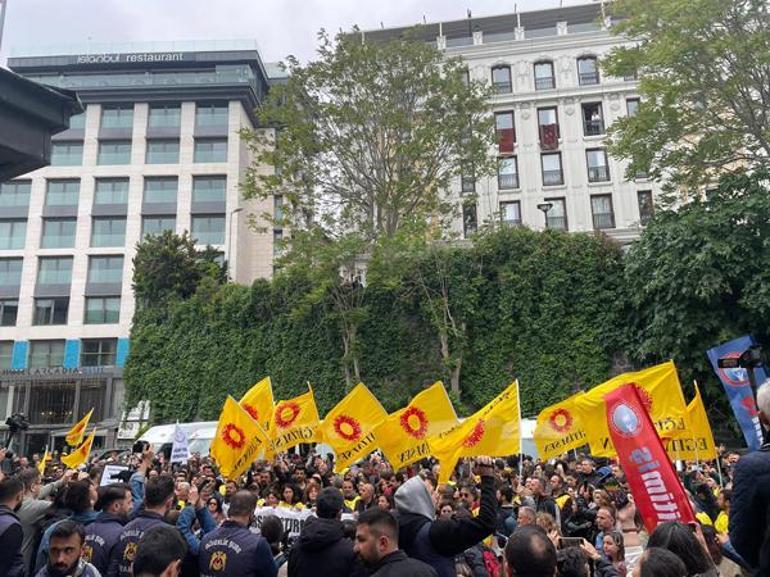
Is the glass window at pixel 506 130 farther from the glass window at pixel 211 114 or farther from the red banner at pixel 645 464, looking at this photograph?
the red banner at pixel 645 464

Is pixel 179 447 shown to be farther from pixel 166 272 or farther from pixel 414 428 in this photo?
pixel 166 272

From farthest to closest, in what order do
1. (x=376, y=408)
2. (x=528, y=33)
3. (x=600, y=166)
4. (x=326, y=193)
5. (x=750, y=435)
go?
1. (x=528, y=33)
2. (x=600, y=166)
3. (x=326, y=193)
4. (x=376, y=408)
5. (x=750, y=435)

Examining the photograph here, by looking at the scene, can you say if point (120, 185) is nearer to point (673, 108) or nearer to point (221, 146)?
point (221, 146)

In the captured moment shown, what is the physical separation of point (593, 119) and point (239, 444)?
35027 mm

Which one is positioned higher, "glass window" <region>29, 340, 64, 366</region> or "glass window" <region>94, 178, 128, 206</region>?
"glass window" <region>94, 178, 128, 206</region>

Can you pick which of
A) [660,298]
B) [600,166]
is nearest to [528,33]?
[600,166]

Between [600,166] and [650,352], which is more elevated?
[600,166]

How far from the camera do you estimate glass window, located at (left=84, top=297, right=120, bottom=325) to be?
48844mm

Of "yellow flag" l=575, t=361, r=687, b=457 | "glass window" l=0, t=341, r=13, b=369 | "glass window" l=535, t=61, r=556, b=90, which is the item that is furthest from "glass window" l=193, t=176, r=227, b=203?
"yellow flag" l=575, t=361, r=687, b=457

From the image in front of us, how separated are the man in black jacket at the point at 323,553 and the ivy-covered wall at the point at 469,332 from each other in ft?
67.3

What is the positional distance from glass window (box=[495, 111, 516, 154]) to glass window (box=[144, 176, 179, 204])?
2716cm

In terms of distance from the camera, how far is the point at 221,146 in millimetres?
52688

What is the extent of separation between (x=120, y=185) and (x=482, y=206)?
31.3 metres

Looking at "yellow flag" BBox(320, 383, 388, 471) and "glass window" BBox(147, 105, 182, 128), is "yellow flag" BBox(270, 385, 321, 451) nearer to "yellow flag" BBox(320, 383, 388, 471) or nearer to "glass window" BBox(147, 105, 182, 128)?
"yellow flag" BBox(320, 383, 388, 471)
